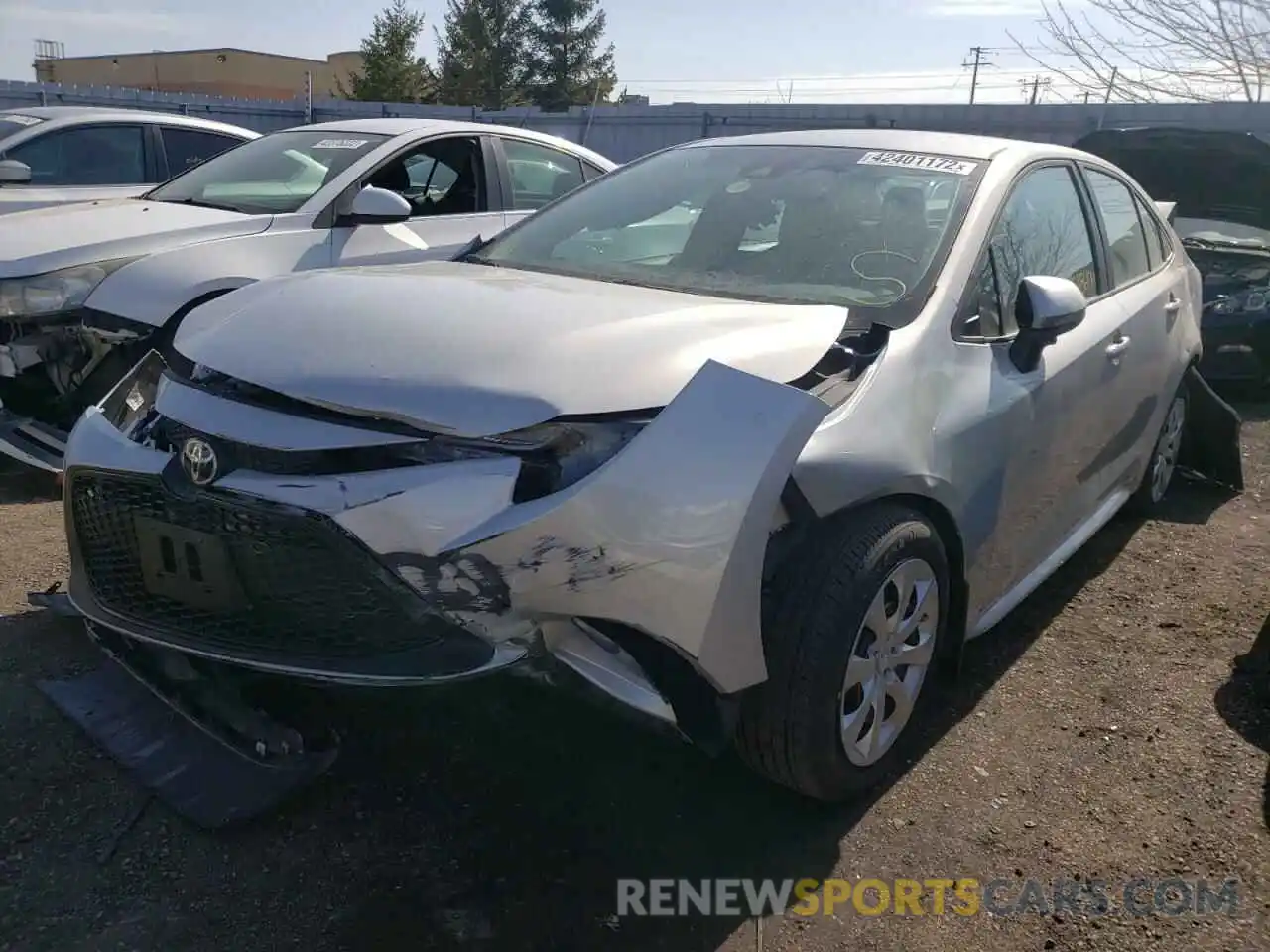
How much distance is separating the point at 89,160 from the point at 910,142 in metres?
6.13

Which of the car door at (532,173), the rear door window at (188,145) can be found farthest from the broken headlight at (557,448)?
the rear door window at (188,145)

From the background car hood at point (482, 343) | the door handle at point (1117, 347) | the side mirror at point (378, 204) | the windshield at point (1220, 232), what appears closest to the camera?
the background car hood at point (482, 343)

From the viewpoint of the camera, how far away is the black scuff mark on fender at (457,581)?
6.88ft

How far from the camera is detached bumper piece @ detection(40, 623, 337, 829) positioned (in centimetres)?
248

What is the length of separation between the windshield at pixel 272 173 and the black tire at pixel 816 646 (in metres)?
4.00

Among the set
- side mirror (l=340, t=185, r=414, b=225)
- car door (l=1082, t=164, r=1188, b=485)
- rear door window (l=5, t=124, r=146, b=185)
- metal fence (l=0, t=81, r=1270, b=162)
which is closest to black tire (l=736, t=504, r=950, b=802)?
car door (l=1082, t=164, r=1188, b=485)

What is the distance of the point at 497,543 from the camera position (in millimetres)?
2078

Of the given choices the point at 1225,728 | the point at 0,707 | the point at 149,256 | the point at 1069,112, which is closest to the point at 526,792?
the point at 0,707

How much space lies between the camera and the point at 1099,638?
12.3 feet

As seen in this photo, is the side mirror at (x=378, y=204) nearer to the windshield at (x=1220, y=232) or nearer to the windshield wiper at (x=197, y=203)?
the windshield wiper at (x=197, y=203)

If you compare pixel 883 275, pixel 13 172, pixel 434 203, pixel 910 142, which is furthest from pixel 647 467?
pixel 13 172

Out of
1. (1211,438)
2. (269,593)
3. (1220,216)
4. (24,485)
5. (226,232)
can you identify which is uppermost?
(1220,216)

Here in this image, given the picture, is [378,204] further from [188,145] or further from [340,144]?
[188,145]

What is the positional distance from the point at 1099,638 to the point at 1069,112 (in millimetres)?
13212
